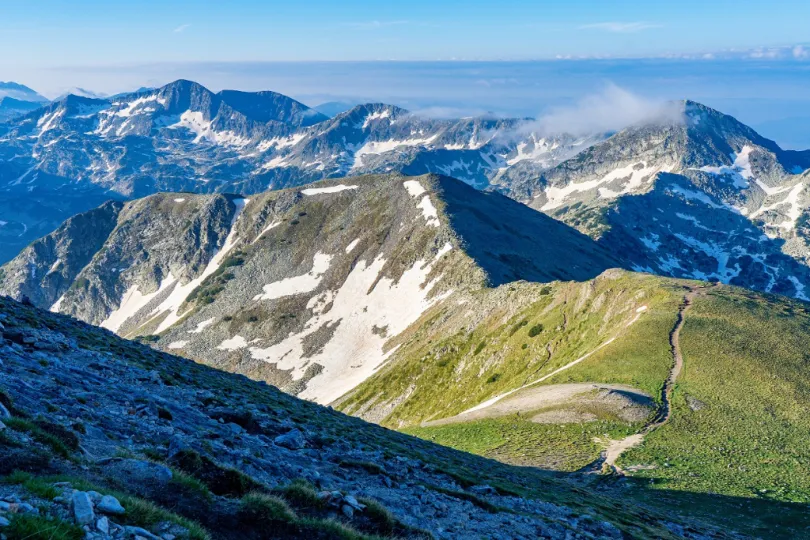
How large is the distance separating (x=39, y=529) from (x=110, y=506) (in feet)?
5.67

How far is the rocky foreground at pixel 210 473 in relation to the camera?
36.3 ft

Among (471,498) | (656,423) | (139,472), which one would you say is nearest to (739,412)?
(656,423)

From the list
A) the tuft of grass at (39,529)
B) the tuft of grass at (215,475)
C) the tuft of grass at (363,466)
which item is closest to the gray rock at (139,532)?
the tuft of grass at (39,529)

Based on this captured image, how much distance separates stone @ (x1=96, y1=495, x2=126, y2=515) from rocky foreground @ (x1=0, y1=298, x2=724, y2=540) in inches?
1.0

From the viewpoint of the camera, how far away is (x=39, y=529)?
858cm

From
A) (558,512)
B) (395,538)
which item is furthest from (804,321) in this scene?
(395,538)

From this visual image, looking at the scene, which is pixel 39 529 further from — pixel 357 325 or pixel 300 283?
pixel 300 283

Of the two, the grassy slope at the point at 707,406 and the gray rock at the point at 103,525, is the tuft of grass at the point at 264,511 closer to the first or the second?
the gray rock at the point at 103,525

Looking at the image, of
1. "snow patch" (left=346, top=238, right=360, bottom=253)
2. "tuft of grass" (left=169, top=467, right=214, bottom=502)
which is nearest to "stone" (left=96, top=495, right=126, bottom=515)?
"tuft of grass" (left=169, top=467, right=214, bottom=502)

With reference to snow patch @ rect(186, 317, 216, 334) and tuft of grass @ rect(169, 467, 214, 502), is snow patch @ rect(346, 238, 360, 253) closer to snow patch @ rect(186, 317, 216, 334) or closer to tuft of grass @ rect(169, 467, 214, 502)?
snow patch @ rect(186, 317, 216, 334)

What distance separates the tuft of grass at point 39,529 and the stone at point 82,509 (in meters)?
0.27

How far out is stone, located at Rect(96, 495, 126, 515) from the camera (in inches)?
403

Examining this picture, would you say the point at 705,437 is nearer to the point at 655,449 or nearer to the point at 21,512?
the point at 655,449

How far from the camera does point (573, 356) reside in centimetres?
7162
